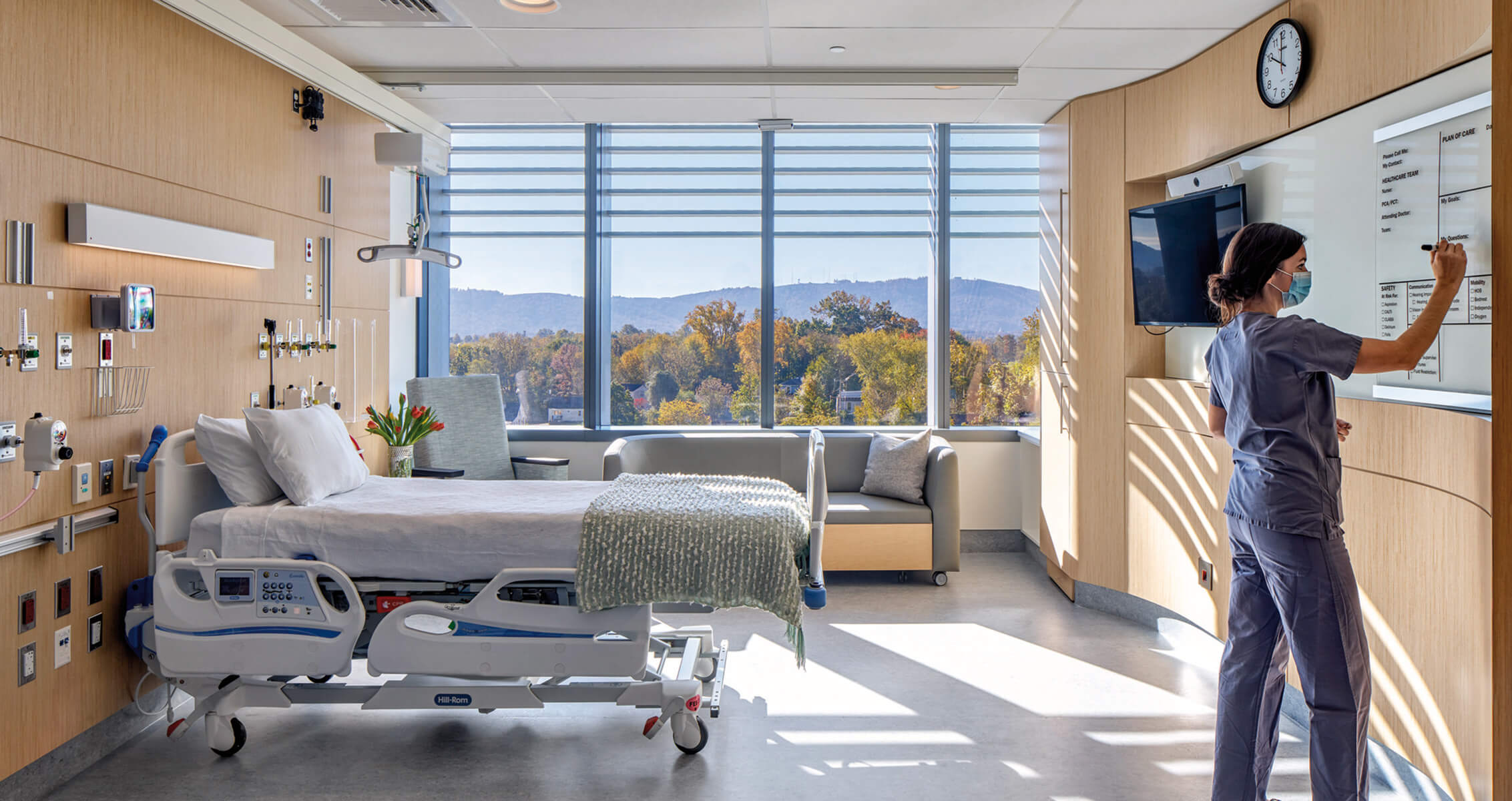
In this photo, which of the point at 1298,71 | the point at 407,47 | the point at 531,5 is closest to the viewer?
the point at 1298,71

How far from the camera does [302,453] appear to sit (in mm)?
3209

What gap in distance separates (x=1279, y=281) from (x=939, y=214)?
3.86 metres

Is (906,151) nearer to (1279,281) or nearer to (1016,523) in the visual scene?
(1016,523)

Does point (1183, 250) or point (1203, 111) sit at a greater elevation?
point (1203, 111)

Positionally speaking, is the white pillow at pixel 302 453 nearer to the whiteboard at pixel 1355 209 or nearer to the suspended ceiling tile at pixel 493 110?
the suspended ceiling tile at pixel 493 110

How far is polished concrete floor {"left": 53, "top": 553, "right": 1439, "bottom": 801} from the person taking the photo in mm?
2816

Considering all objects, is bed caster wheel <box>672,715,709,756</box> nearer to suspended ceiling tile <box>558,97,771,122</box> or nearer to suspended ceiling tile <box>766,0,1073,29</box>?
suspended ceiling tile <box>766,0,1073,29</box>

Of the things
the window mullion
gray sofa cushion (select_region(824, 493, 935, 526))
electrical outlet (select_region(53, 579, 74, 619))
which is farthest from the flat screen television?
electrical outlet (select_region(53, 579, 74, 619))

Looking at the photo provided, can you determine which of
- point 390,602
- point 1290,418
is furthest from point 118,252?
point 1290,418

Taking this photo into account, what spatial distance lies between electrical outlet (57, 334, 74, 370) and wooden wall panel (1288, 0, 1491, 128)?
13.1 ft

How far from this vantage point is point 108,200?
2939 millimetres

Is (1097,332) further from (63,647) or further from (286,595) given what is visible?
(63,647)

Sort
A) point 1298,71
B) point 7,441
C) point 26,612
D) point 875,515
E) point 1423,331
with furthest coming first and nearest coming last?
point 875,515, point 1298,71, point 26,612, point 7,441, point 1423,331

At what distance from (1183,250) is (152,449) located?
13.0 ft
